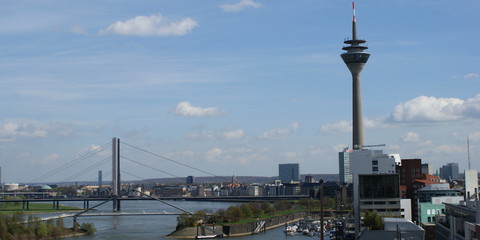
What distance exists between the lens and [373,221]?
2316 centimetres

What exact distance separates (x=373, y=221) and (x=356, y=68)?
2457 centimetres

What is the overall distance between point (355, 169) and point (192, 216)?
7.93 metres

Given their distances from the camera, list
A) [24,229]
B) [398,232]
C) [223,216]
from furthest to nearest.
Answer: [223,216] < [24,229] < [398,232]

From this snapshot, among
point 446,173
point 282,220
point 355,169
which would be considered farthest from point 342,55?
point 446,173

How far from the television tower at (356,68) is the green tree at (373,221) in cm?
2071

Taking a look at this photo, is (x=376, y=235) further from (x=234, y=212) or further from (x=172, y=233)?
(x=234, y=212)

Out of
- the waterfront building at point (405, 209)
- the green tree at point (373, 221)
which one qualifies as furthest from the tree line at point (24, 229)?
the waterfront building at point (405, 209)

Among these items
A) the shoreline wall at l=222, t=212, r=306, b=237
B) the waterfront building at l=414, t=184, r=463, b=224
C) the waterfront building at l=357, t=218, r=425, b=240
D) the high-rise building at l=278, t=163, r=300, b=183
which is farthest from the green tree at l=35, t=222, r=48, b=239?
the high-rise building at l=278, t=163, r=300, b=183

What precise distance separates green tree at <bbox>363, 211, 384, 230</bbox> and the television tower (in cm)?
2071

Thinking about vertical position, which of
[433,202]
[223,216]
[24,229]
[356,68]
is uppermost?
[356,68]

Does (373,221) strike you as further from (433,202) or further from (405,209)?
(405,209)

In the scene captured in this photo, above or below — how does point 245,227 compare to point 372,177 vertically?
below

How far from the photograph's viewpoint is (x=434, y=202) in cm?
2730

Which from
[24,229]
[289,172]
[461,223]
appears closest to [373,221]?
[461,223]
